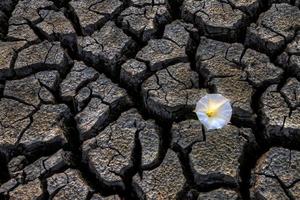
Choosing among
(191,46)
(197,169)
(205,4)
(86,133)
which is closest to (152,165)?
(197,169)

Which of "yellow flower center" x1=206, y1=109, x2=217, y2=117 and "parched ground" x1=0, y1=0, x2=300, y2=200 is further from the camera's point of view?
"yellow flower center" x1=206, y1=109, x2=217, y2=117

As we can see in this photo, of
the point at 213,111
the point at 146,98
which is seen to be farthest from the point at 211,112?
the point at 146,98

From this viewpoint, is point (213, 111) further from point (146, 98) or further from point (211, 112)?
point (146, 98)

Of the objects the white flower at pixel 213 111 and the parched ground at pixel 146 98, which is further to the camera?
the white flower at pixel 213 111

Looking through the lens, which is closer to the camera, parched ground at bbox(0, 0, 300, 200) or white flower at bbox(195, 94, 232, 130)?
parched ground at bbox(0, 0, 300, 200)
